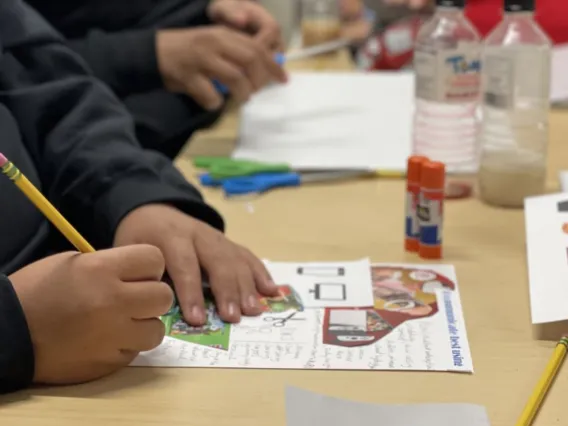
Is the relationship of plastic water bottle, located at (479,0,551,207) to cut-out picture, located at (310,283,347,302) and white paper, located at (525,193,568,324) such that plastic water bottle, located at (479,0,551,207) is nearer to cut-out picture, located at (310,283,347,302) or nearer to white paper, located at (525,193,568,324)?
white paper, located at (525,193,568,324)

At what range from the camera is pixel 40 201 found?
610 millimetres

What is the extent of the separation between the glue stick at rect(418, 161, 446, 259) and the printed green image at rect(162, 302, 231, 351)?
22 centimetres

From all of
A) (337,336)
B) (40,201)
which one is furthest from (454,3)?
(40,201)

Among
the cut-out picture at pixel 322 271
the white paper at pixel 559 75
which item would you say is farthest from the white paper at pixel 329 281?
the white paper at pixel 559 75

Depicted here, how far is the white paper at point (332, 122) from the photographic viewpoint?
112 cm

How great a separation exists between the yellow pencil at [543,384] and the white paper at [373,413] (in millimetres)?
25

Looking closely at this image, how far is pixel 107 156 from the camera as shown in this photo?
0.83 meters

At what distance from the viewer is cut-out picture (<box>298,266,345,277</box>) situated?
2.66ft

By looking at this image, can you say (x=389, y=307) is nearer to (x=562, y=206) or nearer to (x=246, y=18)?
(x=562, y=206)

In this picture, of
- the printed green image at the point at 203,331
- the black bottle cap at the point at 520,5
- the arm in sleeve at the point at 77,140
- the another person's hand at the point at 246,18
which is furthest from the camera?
the another person's hand at the point at 246,18

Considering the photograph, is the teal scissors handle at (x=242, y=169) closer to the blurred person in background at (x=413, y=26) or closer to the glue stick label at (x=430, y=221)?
the glue stick label at (x=430, y=221)

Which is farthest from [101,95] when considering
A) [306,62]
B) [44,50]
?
[306,62]

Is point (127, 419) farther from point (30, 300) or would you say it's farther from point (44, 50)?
point (44, 50)

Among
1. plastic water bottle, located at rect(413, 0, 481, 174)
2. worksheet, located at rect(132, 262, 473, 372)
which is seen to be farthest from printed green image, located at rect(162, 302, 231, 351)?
plastic water bottle, located at rect(413, 0, 481, 174)
